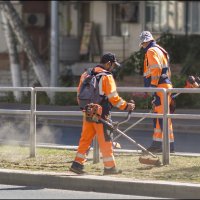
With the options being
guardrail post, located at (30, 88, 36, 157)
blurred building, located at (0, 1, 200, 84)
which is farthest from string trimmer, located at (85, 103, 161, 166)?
blurred building, located at (0, 1, 200, 84)

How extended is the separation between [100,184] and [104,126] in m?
0.88

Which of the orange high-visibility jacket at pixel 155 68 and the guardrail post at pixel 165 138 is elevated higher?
the orange high-visibility jacket at pixel 155 68

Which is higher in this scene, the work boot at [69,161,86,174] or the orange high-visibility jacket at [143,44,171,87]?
the orange high-visibility jacket at [143,44,171,87]

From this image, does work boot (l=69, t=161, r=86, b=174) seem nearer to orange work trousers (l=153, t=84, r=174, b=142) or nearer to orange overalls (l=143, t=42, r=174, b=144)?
orange work trousers (l=153, t=84, r=174, b=142)

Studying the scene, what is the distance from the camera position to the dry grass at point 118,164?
9.72 meters

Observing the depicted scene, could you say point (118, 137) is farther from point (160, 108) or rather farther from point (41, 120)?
point (41, 120)

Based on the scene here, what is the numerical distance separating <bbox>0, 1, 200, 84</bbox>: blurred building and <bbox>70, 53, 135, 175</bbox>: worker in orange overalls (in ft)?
56.4

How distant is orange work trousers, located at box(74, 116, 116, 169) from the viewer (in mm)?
9812

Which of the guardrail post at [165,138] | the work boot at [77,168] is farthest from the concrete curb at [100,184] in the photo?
the guardrail post at [165,138]

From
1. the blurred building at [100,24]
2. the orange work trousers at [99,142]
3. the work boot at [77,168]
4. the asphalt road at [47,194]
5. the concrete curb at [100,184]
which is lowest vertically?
the asphalt road at [47,194]

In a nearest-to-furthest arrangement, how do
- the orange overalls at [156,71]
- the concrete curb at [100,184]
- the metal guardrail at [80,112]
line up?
the concrete curb at [100,184], the metal guardrail at [80,112], the orange overalls at [156,71]

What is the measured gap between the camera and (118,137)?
35.8ft

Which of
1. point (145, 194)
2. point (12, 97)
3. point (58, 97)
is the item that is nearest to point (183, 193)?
point (145, 194)

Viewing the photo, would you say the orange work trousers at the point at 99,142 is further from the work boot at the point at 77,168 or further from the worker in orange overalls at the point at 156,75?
the worker in orange overalls at the point at 156,75
